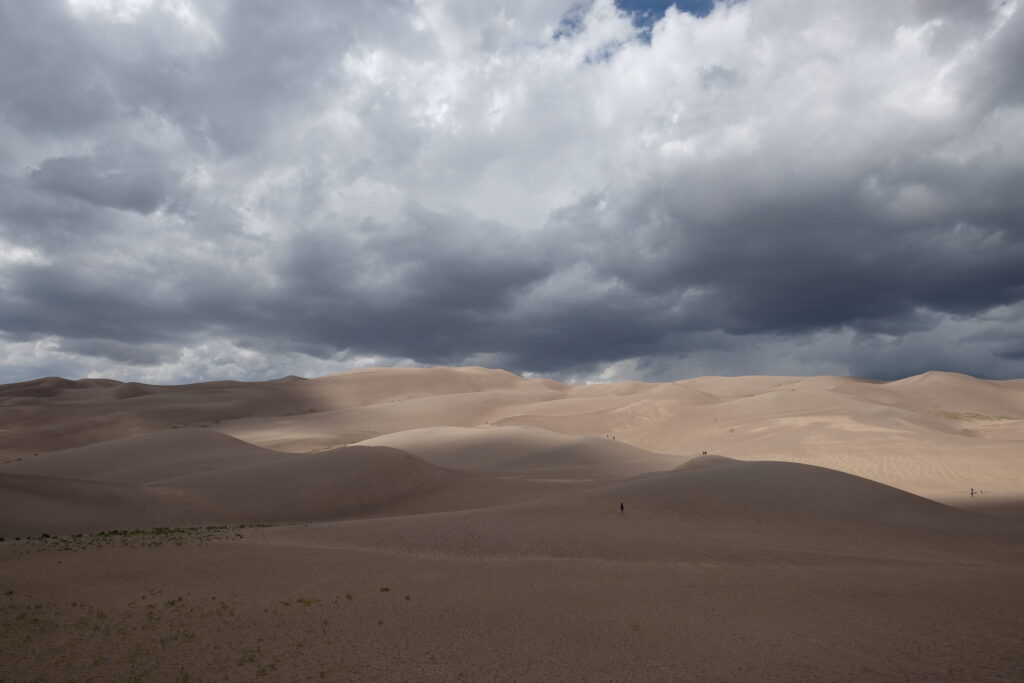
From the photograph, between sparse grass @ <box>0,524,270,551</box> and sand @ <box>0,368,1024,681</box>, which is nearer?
sand @ <box>0,368,1024,681</box>

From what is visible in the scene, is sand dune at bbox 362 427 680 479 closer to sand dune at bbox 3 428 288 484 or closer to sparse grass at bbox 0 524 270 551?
sand dune at bbox 3 428 288 484

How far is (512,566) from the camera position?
56.3 feet

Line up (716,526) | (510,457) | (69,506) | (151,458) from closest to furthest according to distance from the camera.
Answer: (716,526) < (69,506) < (151,458) < (510,457)

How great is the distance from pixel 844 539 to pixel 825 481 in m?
6.64

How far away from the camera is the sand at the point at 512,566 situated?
10.5 meters

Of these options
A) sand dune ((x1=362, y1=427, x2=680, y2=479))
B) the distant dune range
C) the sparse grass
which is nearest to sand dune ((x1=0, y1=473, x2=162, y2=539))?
the distant dune range

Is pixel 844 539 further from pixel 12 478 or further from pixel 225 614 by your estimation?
pixel 12 478

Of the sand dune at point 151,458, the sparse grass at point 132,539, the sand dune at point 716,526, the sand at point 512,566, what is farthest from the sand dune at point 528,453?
the sparse grass at point 132,539

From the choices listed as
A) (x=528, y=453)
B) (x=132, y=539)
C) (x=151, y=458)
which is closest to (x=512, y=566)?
(x=132, y=539)

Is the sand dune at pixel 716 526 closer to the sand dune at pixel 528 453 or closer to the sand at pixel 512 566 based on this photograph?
the sand at pixel 512 566

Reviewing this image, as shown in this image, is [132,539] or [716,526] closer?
[132,539]

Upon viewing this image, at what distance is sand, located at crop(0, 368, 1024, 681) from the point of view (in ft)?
34.3

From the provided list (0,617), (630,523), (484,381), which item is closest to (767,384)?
(484,381)

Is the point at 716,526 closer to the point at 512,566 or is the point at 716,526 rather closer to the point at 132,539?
the point at 512,566
